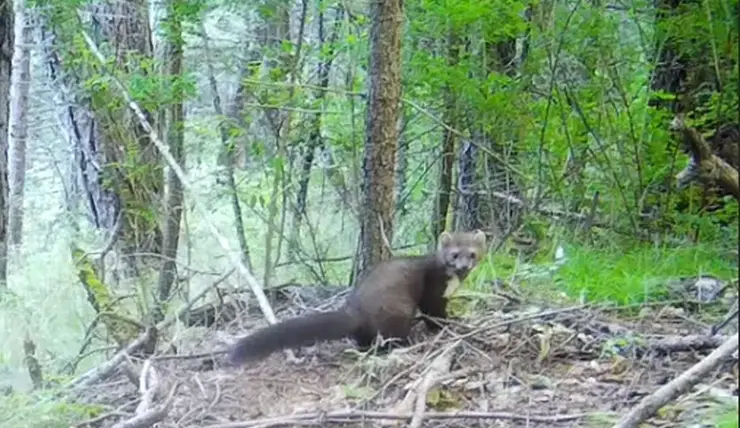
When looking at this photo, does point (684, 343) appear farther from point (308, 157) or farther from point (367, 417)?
point (308, 157)

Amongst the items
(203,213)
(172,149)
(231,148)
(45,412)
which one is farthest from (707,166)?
(172,149)

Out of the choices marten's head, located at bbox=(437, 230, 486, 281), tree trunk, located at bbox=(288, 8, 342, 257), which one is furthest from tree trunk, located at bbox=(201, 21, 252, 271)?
marten's head, located at bbox=(437, 230, 486, 281)

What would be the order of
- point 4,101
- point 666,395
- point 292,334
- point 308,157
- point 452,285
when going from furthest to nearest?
1. point 308,157
2. point 4,101
3. point 452,285
4. point 292,334
5. point 666,395

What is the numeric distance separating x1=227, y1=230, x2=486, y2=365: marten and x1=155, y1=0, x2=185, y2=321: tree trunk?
6.28 feet

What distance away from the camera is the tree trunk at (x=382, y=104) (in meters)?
5.67

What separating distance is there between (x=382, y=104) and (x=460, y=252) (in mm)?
952

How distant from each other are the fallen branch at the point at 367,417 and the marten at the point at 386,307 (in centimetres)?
76

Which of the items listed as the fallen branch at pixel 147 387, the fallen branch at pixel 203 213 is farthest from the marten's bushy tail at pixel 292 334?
the fallen branch at pixel 203 213

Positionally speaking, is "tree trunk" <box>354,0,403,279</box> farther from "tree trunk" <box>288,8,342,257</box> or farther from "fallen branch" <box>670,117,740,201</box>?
"fallen branch" <box>670,117,740,201</box>

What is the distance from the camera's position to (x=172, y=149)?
301 inches

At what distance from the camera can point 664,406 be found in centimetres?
341

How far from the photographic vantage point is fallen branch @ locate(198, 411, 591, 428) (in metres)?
3.69

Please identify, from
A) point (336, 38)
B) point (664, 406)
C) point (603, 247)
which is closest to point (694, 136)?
point (664, 406)

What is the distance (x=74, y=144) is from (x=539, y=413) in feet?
17.0
